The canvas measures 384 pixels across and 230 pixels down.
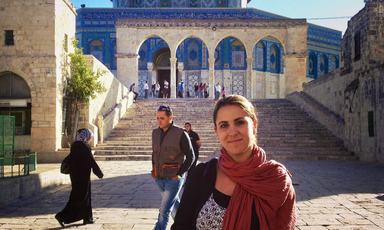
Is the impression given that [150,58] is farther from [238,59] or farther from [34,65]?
[34,65]

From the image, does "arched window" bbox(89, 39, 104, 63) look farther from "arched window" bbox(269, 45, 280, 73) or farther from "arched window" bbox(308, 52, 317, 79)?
"arched window" bbox(308, 52, 317, 79)

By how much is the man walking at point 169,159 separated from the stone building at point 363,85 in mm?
9583

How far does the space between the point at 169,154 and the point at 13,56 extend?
11193mm

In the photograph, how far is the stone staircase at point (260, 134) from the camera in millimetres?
13492

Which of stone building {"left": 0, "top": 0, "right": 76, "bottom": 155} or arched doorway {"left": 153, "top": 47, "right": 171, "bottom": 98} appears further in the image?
arched doorway {"left": 153, "top": 47, "right": 171, "bottom": 98}

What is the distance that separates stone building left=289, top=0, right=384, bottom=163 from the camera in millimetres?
12031

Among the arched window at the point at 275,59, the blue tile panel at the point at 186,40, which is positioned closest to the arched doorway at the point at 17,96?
the blue tile panel at the point at 186,40

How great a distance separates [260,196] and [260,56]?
96.3 feet

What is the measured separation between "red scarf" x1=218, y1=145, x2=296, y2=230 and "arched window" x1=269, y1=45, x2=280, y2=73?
29.9 m

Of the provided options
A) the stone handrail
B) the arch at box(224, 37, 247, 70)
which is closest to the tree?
the stone handrail

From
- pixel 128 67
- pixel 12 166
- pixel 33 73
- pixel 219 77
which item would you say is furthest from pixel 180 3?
pixel 12 166

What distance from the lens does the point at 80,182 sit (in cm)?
511

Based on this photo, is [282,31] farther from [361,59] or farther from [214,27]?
[361,59]

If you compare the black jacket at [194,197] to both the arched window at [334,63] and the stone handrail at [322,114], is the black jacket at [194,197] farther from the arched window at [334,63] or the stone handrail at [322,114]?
the arched window at [334,63]
